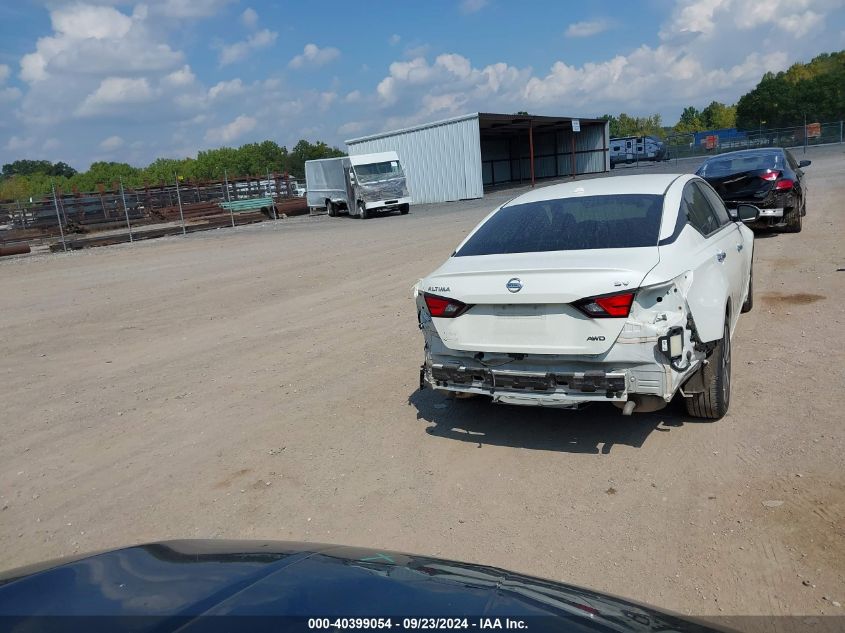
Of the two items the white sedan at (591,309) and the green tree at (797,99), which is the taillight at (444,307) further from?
the green tree at (797,99)

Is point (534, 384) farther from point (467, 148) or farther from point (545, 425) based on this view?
point (467, 148)

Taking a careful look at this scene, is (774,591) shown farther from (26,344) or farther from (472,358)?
(26,344)

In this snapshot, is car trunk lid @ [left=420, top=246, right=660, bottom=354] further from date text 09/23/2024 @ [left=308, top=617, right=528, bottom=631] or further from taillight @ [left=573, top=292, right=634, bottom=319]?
A: date text 09/23/2024 @ [left=308, top=617, right=528, bottom=631]

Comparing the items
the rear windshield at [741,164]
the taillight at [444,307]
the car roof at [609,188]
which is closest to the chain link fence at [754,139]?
the rear windshield at [741,164]

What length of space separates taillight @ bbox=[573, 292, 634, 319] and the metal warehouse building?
33.2 metres

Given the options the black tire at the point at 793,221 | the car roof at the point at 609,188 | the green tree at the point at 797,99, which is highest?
the green tree at the point at 797,99

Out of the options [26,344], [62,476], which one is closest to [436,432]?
[62,476]

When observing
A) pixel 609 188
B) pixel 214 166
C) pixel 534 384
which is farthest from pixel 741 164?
pixel 214 166

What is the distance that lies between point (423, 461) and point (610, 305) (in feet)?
5.46

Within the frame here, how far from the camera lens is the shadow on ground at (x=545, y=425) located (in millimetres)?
4781

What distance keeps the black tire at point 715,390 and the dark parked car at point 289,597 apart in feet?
9.58

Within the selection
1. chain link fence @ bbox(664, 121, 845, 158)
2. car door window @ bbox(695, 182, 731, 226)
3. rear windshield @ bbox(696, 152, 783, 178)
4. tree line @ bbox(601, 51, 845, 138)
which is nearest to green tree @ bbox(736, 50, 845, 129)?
tree line @ bbox(601, 51, 845, 138)

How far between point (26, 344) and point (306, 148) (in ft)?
389

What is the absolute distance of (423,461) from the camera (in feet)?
15.4
